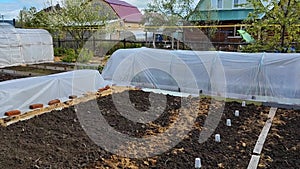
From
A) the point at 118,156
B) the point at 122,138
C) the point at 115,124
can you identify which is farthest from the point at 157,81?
the point at 118,156

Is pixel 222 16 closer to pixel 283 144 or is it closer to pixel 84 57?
pixel 84 57

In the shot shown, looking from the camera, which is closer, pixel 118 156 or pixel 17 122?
pixel 118 156

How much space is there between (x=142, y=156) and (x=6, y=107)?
269cm

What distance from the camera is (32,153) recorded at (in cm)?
309

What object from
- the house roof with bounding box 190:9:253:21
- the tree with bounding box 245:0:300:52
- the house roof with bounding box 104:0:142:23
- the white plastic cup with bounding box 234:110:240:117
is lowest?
the white plastic cup with bounding box 234:110:240:117

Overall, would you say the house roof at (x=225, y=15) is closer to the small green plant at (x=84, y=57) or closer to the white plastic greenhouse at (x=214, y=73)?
the small green plant at (x=84, y=57)

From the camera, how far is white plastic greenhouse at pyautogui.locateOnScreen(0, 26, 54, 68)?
35.3 feet

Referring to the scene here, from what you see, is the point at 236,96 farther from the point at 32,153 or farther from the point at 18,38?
the point at 18,38

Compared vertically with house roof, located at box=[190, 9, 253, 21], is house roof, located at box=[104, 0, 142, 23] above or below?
above

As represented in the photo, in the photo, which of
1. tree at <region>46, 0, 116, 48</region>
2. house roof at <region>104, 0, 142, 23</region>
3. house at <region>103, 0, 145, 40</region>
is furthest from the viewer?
house roof at <region>104, 0, 142, 23</region>

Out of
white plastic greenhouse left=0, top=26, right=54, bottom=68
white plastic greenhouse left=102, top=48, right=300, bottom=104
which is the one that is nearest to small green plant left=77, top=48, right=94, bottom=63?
white plastic greenhouse left=0, top=26, right=54, bottom=68

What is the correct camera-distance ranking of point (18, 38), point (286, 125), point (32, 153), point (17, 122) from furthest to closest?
1. point (18, 38)
2. point (286, 125)
3. point (17, 122)
4. point (32, 153)

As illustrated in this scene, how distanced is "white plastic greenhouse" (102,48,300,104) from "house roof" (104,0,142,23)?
15931 millimetres

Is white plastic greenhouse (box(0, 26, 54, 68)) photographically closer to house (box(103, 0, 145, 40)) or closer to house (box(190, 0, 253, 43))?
house (box(103, 0, 145, 40))
